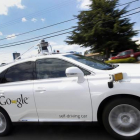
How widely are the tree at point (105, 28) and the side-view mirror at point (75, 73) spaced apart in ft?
84.7

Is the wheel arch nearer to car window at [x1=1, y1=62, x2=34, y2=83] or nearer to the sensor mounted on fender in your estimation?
the sensor mounted on fender

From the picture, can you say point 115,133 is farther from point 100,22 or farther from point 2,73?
point 100,22

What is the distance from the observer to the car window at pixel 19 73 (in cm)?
340

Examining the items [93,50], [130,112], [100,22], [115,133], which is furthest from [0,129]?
[93,50]

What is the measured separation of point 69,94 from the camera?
290 cm

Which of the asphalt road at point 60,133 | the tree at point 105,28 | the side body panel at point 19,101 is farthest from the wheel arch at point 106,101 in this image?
the tree at point 105,28

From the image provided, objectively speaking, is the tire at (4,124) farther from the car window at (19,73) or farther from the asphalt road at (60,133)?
the car window at (19,73)

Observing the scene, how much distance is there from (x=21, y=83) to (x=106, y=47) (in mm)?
27147

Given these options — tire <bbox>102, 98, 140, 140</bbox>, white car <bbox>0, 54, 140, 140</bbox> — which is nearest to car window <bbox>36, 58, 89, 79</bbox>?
white car <bbox>0, 54, 140, 140</bbox>

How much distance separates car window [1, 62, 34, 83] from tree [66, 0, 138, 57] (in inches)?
997

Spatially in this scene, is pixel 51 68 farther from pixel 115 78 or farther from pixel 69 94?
pixel 115 78

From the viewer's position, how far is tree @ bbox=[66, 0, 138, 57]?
27.8 meters

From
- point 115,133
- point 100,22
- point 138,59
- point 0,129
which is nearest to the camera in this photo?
point 115,133

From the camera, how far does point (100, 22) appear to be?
90.1ft
